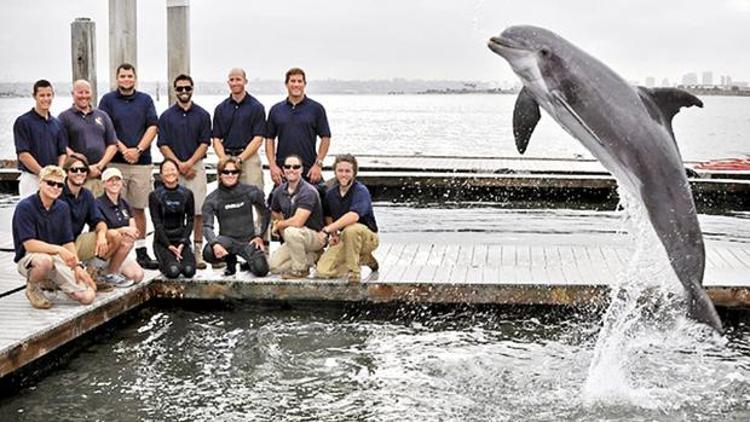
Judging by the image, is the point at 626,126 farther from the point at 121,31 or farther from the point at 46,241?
the point at 121,31

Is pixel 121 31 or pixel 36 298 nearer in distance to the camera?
pixel 36 298

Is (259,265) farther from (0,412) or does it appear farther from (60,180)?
(0,412)

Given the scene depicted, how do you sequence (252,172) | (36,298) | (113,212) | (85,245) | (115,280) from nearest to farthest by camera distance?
(36,298)
(85,245)
(113,212)
(115,280)
(252,172)

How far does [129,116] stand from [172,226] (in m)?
1.35

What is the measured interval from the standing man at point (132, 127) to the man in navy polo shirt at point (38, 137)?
75 centimetres

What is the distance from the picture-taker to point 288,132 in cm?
998

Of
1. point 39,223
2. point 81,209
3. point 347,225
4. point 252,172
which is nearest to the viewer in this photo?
point 39,223

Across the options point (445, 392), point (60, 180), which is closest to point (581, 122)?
point (445, 392)

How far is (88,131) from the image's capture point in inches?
382

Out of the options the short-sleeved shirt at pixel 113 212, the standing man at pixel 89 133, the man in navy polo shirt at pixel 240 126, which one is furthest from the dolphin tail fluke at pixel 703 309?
the standing man at pixel 89 133

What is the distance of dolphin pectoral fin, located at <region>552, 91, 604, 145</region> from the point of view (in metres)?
6.04

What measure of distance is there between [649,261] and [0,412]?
6.35m

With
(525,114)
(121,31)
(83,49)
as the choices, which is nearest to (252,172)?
(121,31)

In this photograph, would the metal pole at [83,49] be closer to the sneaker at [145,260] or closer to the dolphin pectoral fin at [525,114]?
the sneaker at [145,260]
